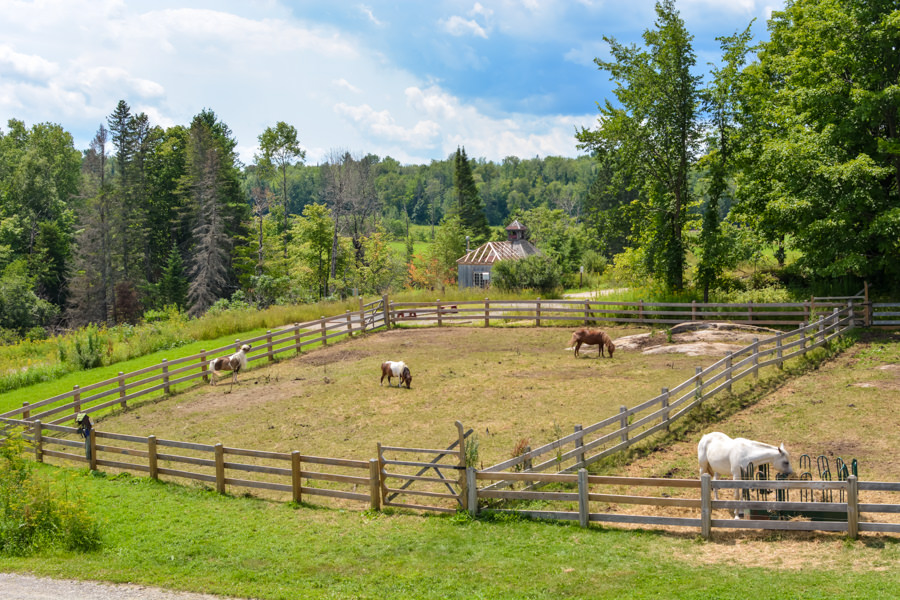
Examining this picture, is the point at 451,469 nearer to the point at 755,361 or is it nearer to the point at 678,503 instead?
the point at 678,503

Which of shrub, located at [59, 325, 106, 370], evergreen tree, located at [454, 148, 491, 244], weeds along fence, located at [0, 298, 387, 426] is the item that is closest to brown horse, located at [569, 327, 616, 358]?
weeds along fence, located at [0, 298, 387, 426]

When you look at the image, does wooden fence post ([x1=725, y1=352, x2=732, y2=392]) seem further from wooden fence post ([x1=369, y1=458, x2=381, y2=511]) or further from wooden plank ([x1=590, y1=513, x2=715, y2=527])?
wooden fence post ([x1=369, y1=458, x2=381, y2=511])

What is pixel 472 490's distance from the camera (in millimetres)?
10180

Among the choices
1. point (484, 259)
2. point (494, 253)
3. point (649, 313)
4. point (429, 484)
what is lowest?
point (429, 484)

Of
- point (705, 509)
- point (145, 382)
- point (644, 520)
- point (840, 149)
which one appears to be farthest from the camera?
point (840, 149)

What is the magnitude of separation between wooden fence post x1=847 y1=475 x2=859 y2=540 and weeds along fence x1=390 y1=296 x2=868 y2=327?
15.9 m

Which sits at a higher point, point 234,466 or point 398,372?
point 398,372

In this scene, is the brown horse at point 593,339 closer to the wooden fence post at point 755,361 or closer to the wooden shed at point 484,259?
the wooden fence post at point 755,361

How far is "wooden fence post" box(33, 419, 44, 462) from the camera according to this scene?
14.7 meters

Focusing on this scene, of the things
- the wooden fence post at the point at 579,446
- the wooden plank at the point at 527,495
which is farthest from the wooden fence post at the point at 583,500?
the wooden fence post at the point at 579,446

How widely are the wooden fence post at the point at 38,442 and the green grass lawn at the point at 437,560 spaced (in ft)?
16.2

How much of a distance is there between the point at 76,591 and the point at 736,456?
936cm

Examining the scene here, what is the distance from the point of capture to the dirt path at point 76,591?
8.05 metres

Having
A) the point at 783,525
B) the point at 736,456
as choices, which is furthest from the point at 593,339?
the point at 783,525
